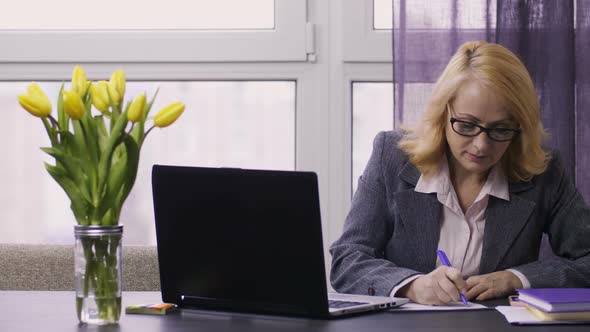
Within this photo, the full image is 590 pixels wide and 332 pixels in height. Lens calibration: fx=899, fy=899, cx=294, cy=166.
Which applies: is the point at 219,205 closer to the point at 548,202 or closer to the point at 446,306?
the point at 446,306

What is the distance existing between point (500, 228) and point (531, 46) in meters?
0.71

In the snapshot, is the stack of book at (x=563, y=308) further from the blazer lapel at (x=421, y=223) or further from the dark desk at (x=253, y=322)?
the blazer lapel at (x=421, y=223)

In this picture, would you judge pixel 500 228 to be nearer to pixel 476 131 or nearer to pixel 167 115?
pixel 476 131

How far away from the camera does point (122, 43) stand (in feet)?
9.25

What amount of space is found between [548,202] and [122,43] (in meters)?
1.40

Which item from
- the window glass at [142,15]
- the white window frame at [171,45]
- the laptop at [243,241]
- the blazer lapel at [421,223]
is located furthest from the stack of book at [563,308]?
the window glass at [142,15]

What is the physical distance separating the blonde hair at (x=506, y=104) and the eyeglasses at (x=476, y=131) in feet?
0.17

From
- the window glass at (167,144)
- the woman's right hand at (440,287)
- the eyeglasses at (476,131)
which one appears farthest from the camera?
the window glass at (167,144)

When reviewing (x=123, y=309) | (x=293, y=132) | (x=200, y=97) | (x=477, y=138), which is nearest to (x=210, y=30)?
(x=200, y=97)

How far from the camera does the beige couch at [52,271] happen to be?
85.0 inches

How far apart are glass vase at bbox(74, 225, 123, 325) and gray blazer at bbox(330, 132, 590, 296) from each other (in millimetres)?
694

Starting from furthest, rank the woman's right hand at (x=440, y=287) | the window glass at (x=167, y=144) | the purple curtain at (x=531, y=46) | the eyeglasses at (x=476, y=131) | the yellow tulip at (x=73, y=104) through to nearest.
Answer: the window glass at (x=167, y=144)
the purple curtain at (x=531, y=46)
the eyeglasses at (x=476, y=131)
the woman's right hand at (x=440, y=287)
the yellow tulip at (x=73, y=104)

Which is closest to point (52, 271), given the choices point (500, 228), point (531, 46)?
point (500, 228)

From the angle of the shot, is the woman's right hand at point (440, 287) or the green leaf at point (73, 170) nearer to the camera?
the green leaf at point (73, 170)
